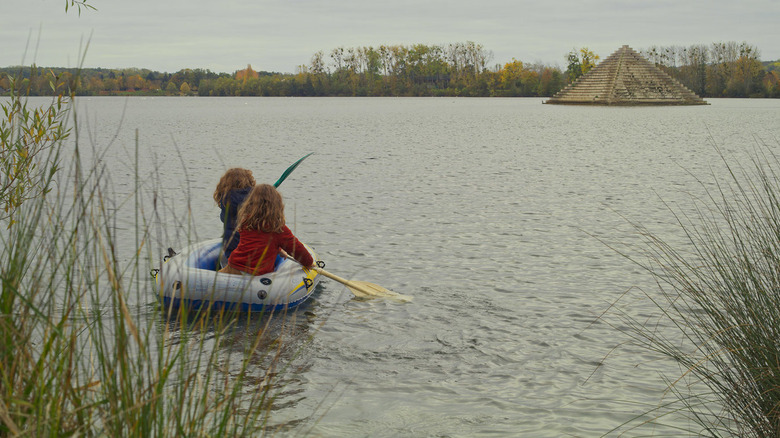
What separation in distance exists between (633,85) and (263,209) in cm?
9958

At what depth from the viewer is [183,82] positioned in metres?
153

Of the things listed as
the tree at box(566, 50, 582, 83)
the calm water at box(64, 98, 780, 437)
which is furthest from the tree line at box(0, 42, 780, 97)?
the calm water at box(64, 98, 780, 437)

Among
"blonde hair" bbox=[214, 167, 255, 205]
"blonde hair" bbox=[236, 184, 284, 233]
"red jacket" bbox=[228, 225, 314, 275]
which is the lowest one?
"red jacket" bbox=[228, 225, 314, 275]

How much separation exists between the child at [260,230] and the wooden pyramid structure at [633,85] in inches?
3864

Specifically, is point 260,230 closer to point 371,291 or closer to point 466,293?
point 371,291

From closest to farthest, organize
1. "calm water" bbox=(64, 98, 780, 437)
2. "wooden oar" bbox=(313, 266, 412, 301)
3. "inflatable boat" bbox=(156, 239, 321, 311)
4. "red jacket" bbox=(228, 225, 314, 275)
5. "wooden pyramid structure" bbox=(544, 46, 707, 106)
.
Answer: "calm water" bbox=(64, 98, 780, 437) → "inflatable boat" bbox=(156, 239, 321, 311) → "red jacket" bbox=(228, 225, 314, 275) → "wooden oar" bbox=(313, 266, 412, 301) → "wooden pyramid structure" bbox=(544, 46, 707, 106)

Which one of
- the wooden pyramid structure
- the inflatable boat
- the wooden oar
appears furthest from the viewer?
the wooden pyramid structure

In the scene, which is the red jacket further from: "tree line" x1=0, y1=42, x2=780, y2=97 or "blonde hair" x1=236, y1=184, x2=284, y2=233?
"tree line" x1=0, y1=42, x2=780, y2=97

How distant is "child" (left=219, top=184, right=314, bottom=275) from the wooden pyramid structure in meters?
98.1

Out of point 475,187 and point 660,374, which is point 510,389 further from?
point 475,187

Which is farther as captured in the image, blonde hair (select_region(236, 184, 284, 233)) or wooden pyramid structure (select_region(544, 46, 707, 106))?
wooden pyramid structure (select_region(544, 46, 707, 106))

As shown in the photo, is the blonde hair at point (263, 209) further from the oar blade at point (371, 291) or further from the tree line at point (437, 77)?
the tree line at point (437, 77)

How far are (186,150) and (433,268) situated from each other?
21.6 metres

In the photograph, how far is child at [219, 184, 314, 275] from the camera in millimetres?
6512
